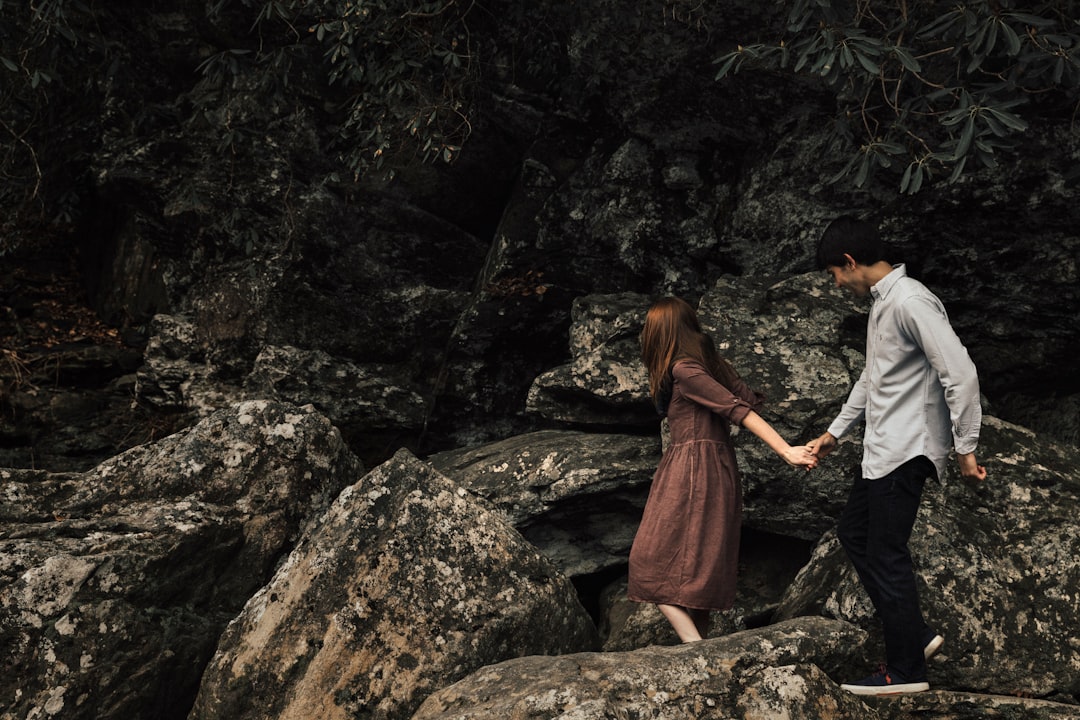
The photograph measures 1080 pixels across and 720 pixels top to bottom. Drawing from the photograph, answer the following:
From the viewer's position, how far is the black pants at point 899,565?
14.8ft

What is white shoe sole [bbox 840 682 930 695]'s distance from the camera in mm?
4488

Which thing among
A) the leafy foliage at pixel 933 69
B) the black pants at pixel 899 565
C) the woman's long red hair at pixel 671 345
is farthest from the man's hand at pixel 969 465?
the leafy foliage at pixel 933 69

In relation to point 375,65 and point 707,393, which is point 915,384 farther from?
point 375,65

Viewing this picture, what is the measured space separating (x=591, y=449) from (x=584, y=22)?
3323mm

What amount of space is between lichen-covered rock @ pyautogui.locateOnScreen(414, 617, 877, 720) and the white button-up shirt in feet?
3.45

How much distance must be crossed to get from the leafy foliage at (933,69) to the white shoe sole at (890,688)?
2.68 m

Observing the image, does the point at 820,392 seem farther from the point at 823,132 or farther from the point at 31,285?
the point at 31,285

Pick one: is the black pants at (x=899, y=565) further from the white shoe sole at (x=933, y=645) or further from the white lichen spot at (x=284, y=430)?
the white lichen spot at (x=284, y=430)

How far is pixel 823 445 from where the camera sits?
16.8ft

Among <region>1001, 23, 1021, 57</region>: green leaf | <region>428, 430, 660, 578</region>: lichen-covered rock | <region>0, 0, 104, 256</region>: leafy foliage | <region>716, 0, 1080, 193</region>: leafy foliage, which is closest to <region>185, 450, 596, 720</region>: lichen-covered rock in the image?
<region>428, 430, 660, 578</region>: lichen-covered rock

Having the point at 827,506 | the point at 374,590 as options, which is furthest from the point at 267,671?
the point at 827,506

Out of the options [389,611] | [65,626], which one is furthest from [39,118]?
[389,611]

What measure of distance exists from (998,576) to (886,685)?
1134mm

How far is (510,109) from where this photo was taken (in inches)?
328
